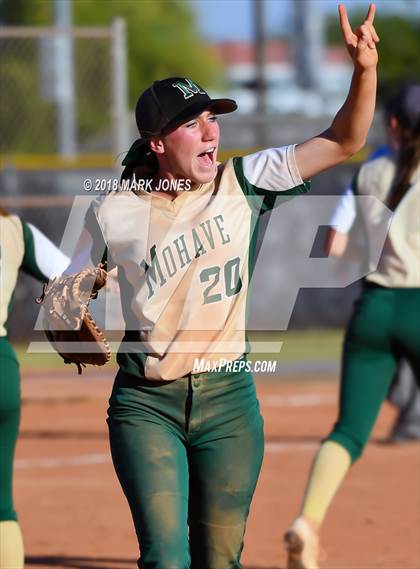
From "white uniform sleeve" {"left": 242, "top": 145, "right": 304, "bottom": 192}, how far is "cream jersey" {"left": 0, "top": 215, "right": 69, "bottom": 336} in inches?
46.8

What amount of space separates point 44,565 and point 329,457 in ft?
5.20

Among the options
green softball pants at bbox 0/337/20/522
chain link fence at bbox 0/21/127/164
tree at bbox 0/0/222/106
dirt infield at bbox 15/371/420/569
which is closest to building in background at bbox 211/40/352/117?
tree at bbox 0/0/222/106

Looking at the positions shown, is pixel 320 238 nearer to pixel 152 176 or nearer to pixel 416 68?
pixel 152 176

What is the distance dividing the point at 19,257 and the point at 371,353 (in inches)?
73.0

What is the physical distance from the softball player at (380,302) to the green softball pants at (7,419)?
145cm

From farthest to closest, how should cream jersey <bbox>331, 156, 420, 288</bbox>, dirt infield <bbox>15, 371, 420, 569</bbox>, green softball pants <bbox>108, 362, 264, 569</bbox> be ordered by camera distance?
dirt infield <bbox>15, 371, 420, 569</bbox> < cream jersey <bbox>331, 156, 420, 288</bbox> < green softball pants <bbox>108, 362, 264, 569</bbox>

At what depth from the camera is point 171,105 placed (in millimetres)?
4594

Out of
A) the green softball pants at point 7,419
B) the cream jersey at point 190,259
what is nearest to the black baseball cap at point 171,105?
the cream jersey at point 190,259

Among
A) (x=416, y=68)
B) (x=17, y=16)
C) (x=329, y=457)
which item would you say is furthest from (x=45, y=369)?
(x=17, y=16)

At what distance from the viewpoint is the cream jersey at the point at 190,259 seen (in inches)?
180

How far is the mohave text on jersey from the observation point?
15.1 ft

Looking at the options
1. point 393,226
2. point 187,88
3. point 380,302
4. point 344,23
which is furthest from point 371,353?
point 344,23

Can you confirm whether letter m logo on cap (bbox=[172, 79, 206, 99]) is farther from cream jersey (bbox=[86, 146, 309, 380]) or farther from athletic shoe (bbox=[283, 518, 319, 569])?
athletic shoe (bbox=[283, 518, 319, 569])

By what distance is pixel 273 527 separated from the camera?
7.48 meters
